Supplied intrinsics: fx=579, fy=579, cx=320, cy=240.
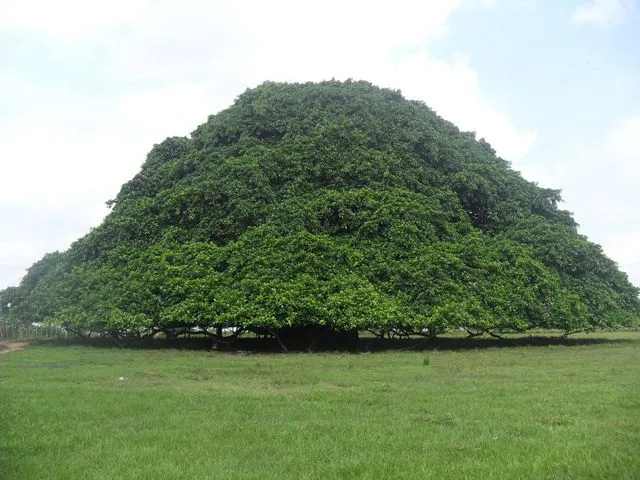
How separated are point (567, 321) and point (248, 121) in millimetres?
17886

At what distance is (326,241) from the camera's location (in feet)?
76.3

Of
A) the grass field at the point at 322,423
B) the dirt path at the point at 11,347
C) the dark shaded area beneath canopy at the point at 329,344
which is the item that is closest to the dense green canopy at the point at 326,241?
the dark shaded area beneath canopy at the point at 329,344

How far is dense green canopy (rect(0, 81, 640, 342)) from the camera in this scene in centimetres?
2166

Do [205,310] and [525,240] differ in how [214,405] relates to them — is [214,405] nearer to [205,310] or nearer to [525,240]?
[205,310]

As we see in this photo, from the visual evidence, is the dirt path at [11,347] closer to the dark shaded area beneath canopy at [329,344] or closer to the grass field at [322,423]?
the dark shaded area beneath canopy at [329,344]

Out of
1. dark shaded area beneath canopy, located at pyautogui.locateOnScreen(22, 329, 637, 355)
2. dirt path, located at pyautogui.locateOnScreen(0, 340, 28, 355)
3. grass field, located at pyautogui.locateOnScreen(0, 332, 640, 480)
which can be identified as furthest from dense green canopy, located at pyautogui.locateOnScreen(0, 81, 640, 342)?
grass field, located at pyautogui.locateOnScreen(0, 332, 640, 480)

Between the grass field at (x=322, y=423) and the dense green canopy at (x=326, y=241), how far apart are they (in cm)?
689

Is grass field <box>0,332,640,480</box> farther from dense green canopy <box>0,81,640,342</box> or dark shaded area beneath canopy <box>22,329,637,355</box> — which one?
dark shaded area beneath canopy <box>22,329,637,355</box>

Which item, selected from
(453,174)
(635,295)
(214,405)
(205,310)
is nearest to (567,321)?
(635,295)

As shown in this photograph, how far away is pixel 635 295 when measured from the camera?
1052 inches

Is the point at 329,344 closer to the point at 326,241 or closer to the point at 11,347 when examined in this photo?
the point at 326,241

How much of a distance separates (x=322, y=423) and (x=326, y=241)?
15.2 meters

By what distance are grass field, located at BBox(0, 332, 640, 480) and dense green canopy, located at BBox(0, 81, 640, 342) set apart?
6894mm

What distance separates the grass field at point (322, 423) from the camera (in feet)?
20.5
